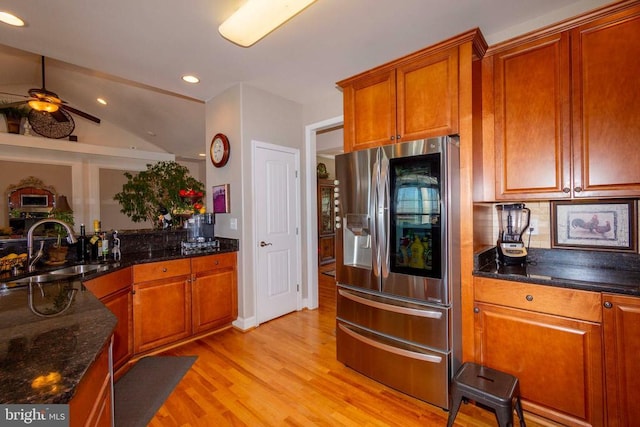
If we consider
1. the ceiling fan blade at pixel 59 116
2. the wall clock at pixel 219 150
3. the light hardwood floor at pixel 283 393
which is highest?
the ceiling fan blade at pixel 59 116

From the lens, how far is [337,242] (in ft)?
7.68

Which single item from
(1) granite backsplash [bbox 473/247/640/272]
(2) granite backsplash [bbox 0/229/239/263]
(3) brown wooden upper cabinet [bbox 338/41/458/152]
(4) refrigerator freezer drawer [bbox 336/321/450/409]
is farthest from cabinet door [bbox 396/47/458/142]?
(2) granite backsplash [bbox 0/229/239/263]

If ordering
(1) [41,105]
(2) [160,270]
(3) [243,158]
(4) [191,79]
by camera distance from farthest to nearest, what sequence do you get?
1. (1) [41,105]
2. (3) [243,158]
3. (4) [191,79]
4. (2) [160,270]

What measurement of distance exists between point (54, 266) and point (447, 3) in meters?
3.45

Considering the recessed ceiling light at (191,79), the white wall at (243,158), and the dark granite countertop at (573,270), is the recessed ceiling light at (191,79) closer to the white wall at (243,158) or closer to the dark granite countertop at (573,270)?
the white wall at (243,158)

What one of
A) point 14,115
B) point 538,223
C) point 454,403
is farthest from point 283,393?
point 14,115

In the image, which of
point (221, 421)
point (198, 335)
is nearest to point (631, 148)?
point (221, 421)

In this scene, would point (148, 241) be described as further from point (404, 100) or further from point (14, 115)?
point (14, 115)

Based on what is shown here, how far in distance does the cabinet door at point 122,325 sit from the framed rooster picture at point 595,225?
3.34 m

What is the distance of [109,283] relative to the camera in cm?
213

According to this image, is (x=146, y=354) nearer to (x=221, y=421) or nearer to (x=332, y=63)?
(x=221, y=421)

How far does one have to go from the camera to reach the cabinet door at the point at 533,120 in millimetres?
1771

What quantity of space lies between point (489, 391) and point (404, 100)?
6.13ft

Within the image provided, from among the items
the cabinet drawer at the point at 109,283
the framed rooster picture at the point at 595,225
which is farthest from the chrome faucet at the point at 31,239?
the framed rooster picture at the point at 595,225
